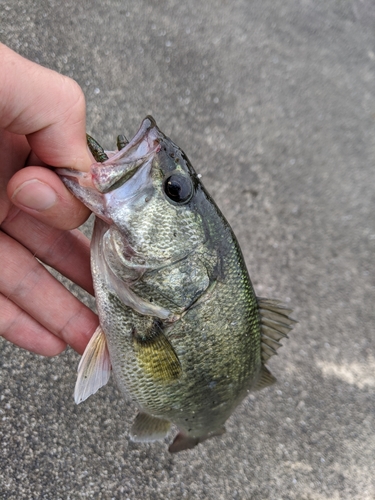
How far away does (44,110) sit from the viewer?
3.92 ft

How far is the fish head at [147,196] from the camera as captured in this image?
1190 millimetres

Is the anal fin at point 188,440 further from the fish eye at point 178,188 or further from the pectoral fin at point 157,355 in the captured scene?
the fish eye at point 178,188

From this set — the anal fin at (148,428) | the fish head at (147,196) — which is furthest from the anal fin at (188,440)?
the fish head at (147,196)

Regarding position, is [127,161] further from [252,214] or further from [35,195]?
[252,214]

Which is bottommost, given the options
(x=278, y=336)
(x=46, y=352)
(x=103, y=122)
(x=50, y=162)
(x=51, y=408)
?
(x=51, y=408)

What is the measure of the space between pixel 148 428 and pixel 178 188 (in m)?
0.97

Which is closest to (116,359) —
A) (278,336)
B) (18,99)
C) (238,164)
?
(278,336)

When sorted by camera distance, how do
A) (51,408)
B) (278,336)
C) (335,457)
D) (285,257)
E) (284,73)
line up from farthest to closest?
(284,73)
(285,257)
(335,457)
(51,408)
(278,336)

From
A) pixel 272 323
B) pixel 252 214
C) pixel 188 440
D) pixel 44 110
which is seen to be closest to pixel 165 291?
pixel 272 323

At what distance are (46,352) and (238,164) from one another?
191cm

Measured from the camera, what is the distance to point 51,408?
1942 millimetres

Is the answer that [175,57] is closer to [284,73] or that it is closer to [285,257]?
[284,73]

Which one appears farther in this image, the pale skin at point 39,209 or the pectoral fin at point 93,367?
the pectoral fin at point 93,367

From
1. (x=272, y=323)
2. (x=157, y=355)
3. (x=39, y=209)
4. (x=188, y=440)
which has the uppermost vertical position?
(x=39, y=209)
